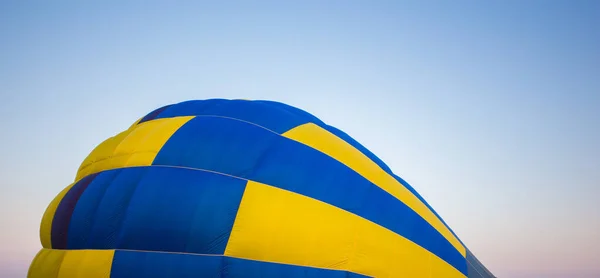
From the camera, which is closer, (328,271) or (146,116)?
(328,271)

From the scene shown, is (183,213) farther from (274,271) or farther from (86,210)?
(86,210)

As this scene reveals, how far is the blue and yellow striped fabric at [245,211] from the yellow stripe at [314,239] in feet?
0.04

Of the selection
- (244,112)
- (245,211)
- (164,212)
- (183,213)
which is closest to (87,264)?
(164,212)

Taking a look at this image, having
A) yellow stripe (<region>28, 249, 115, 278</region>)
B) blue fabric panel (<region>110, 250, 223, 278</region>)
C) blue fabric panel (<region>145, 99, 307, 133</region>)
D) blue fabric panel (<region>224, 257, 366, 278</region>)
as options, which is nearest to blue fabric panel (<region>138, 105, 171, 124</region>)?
blue fabric panel (<region>145, 99, 307, 133</region>)

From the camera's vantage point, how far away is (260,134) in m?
6.86

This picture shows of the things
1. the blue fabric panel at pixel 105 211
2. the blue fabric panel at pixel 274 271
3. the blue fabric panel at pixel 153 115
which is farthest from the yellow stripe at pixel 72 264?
the blue fabric panel at pixel 153 115

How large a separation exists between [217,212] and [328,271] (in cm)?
149

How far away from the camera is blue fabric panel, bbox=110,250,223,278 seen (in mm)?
5789

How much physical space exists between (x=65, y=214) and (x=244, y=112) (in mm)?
3055

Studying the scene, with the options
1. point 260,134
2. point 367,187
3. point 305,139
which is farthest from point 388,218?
point 260,134

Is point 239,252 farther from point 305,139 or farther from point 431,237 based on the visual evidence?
point 431,237

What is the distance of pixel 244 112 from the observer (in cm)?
742

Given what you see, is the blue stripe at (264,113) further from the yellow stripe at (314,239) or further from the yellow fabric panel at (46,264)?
the yellow fabric panel at (46,264)

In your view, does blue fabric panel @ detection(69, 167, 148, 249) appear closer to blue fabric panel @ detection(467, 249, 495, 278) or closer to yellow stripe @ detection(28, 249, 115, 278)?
yellow stripe @ detection(28, 249, 115, 278)
